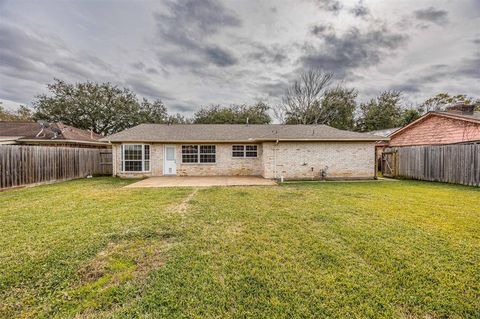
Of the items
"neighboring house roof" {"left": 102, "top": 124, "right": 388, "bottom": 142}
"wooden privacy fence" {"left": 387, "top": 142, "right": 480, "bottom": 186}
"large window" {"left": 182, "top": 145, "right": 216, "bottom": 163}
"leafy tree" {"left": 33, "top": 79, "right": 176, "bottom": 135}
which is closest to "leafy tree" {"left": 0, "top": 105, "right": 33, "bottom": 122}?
"leafy tree" {"left": 33, "top": 79, "right": 176, "bottom": 135}

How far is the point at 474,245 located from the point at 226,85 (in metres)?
20.9

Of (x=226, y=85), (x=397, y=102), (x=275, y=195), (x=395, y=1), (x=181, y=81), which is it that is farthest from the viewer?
(x=397, y=102)

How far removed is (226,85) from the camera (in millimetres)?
21688

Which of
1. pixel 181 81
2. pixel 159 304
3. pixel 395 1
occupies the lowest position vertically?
pixel 159 304

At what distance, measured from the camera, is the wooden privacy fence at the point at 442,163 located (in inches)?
389

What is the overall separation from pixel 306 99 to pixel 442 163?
1873 centimetres

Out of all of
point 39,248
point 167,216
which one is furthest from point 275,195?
point 39,248

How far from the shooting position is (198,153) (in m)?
13.9

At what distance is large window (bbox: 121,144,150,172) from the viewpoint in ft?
44.0

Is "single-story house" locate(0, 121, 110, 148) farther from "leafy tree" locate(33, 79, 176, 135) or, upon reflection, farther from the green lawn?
the green lawn

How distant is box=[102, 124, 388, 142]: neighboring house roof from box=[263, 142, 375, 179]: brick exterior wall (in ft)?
1.62

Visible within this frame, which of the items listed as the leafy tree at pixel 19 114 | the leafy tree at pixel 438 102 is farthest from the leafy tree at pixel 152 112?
the leafy tree at pixel 438 102

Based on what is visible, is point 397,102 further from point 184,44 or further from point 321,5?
point 184,44

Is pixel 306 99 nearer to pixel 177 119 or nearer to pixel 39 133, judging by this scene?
pixel 177 119
